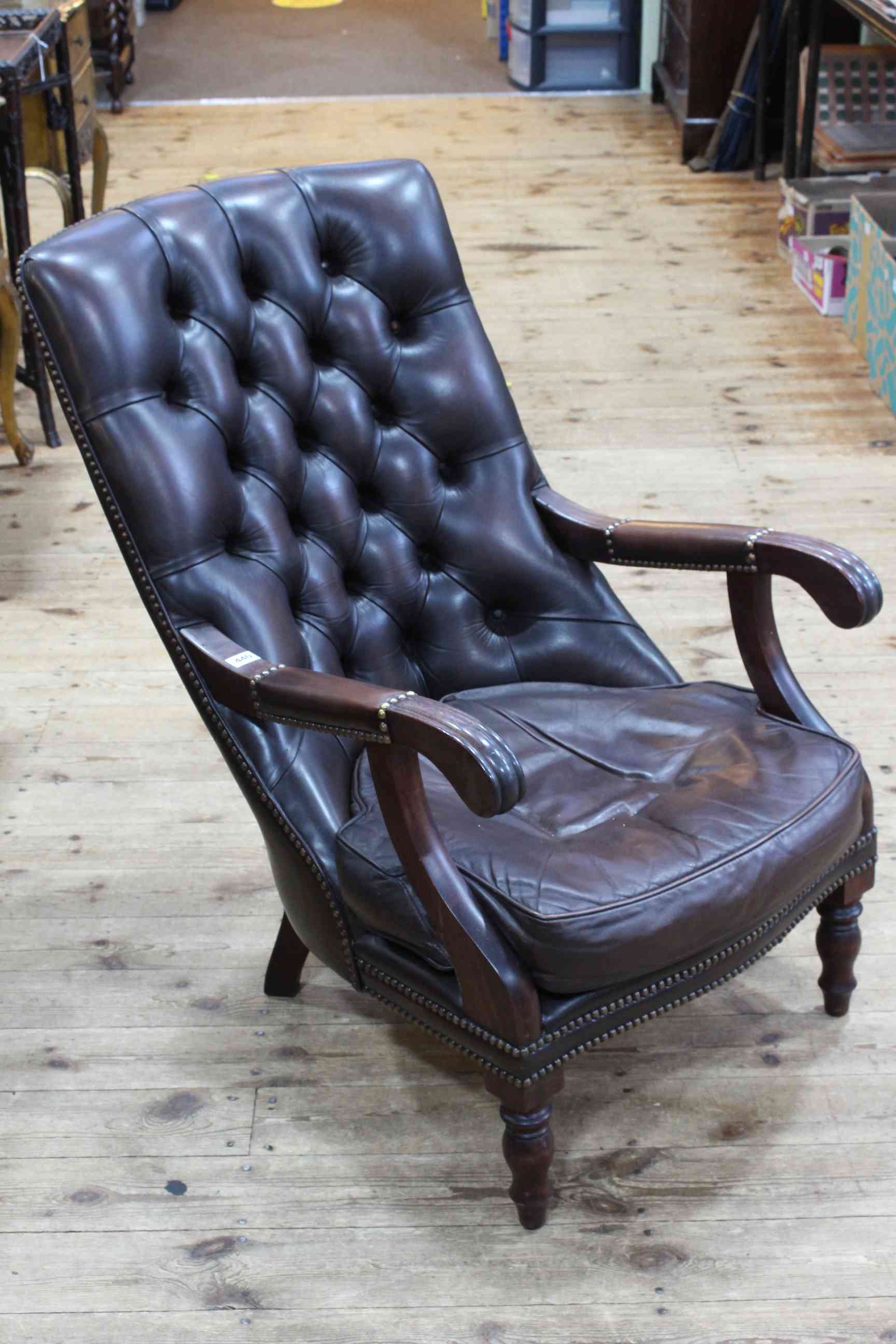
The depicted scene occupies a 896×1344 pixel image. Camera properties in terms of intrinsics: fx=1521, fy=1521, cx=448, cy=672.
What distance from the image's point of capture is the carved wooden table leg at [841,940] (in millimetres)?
1738

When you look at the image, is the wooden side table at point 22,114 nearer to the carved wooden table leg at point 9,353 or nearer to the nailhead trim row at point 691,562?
the carved wooden table leg at point 9,353

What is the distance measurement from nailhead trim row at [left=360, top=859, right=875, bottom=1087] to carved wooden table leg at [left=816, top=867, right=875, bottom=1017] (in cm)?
9

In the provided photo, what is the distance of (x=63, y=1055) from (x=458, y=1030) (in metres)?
0.59

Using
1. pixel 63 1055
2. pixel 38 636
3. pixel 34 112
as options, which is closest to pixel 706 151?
pixel 34 112

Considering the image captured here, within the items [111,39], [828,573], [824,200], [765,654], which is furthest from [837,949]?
[111,39]

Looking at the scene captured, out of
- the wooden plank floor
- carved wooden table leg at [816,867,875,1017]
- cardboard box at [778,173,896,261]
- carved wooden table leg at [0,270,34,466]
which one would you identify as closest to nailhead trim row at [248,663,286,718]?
the wooden plank floor

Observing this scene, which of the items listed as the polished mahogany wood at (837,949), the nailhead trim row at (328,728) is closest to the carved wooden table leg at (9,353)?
the nailhead trim row at (328,728)

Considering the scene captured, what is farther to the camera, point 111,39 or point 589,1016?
point 111,39

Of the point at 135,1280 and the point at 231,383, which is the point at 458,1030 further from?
the point at 231,383

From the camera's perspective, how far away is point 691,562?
1747 mm

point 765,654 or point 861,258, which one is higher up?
point 765,654

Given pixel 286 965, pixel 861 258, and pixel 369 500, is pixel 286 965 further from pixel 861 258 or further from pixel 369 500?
pixel 861 258

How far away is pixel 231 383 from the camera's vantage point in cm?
172

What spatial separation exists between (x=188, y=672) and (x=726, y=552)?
24.1 inches
